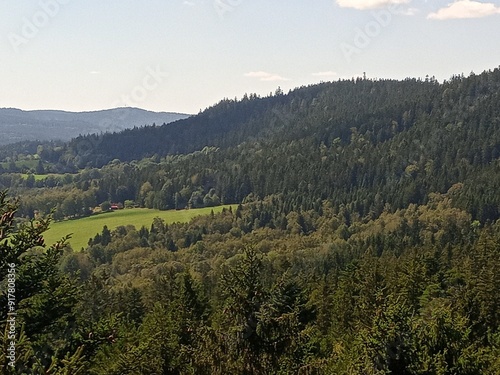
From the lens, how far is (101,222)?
178125 millimetres

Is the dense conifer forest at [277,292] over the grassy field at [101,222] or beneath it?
over

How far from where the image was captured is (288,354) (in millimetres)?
14641

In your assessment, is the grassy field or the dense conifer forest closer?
the dense conifer forest

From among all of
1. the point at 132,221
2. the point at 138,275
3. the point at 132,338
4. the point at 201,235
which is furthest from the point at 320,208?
the point at 132,338

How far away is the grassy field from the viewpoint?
15788 cm

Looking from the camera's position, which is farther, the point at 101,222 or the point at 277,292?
the point at 101,222

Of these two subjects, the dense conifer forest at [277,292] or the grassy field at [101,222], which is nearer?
the dense conifer forest at [277,292]

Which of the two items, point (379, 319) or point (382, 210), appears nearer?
point (379, 319)

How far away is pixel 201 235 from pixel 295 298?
117 meters

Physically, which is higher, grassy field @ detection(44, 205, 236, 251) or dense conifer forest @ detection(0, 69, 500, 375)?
dense conifer forest @ detection(0, 69, 500, 375)

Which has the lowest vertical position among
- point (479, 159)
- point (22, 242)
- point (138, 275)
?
point (138, 275)

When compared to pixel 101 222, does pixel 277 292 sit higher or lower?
higher

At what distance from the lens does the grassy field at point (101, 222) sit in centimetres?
15788

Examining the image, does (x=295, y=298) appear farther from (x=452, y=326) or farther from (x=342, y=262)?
(x=342, y=262)
